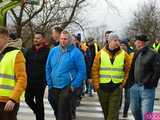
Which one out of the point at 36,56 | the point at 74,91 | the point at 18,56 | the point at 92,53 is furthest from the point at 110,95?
the point at 92,53

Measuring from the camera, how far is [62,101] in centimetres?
906

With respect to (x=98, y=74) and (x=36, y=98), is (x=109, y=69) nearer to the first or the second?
(x=98, y=74)

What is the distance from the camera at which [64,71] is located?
913 cm

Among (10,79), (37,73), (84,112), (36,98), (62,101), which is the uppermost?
(10,79)

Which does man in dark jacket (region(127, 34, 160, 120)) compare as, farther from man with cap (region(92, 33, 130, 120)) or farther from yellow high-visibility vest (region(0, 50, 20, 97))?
yellow high-visibility vest (region(0, 50, 20, 97))

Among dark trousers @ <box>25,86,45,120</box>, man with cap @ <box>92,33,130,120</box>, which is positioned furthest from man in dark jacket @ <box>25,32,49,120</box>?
man with cap @ <box>92,33,130,120</box>

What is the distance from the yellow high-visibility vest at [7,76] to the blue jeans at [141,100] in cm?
301

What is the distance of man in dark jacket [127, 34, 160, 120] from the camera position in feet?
31.0

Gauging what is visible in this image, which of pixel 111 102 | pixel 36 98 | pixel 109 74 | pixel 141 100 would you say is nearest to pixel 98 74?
pixel 109 74

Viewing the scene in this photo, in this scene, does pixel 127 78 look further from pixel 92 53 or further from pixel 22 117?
pixel 92 53

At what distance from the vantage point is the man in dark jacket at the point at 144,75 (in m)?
9.44

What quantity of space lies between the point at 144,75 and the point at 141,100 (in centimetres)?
50

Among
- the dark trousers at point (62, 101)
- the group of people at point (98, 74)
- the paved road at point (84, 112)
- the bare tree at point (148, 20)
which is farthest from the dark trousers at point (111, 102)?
Result: the bare tree at point (148, 20)

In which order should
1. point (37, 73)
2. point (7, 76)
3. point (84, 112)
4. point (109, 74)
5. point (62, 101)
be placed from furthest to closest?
1. point (84, 112)
2. point (37, 73)
3. point (109, 74)
4. point (62, 101)
5. point (7, 76)
